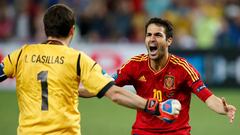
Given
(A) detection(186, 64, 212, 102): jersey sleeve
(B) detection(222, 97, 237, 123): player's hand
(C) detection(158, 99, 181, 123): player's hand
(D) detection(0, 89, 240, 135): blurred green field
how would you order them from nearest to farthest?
(C) detection(158, 99, 181, 123): player's hand → (B) detection(222, 97, 237, 123): player's hand → (A) detection(186, 64, 212, 102): jersey sleeve → (D) detection(0, 89, 240, 135): blurred green field

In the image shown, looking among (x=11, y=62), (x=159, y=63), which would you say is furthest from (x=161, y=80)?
(x=11, y=62)

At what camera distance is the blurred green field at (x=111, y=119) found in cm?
1180

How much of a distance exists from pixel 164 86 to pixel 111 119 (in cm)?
604

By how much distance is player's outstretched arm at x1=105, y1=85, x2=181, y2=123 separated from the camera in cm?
555

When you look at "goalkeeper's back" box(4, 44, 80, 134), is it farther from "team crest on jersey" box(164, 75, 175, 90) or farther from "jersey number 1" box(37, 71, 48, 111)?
"team crest on jersey" box(164, 75, 175, 90)

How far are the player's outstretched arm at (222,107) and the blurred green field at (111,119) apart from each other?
465 cm

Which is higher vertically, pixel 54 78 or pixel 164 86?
pixel 54 78

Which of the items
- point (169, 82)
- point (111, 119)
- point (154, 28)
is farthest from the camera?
point (111, 119)

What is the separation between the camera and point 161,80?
285 inches

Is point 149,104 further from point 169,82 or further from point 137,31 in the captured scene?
point 137,31

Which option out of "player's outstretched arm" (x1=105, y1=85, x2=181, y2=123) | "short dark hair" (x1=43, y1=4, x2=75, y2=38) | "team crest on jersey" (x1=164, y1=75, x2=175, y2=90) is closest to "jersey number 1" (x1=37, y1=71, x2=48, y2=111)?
"short dark hair" (x1=43, y1=4, x2=75, y2=38)

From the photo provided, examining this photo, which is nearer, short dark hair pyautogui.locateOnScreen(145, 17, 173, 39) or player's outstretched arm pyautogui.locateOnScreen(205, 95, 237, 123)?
player's outstretched arm pyautogui.locateOnScreen(205, 95, 237, 123)

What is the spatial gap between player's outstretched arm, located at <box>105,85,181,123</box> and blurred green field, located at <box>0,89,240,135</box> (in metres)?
5.70

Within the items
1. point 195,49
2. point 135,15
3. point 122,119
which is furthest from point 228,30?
point 122,119
